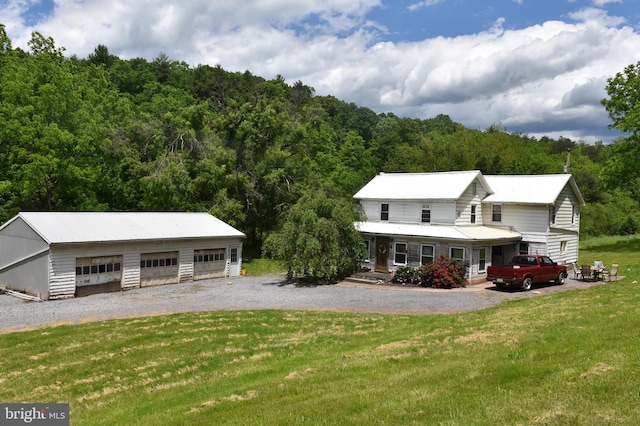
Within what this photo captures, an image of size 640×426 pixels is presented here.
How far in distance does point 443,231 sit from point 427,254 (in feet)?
5.71

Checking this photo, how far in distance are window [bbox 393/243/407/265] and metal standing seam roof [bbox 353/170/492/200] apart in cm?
357

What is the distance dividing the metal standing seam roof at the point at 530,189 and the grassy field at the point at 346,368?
45.3ft

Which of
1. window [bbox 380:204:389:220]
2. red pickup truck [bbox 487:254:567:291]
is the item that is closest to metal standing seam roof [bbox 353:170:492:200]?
window [bbox 380:204:389:220]

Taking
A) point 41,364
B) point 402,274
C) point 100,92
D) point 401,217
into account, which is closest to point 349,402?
point 41,364

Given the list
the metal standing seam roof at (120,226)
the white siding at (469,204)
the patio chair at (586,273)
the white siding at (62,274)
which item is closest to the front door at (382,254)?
the white siding at (469,204)

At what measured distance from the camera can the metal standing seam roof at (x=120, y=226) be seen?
84.5ft

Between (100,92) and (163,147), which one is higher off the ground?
(100,92)

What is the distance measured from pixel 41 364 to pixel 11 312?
388 inches

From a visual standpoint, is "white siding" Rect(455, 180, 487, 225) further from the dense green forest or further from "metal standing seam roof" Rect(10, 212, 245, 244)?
"metal standing seam roof" Rect(10, 212, 245, 244)

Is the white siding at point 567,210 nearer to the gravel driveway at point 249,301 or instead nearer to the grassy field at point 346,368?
the gravel driveway at point 249,301

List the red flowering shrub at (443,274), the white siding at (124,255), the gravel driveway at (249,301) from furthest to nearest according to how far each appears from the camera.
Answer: the red flowering shrub at (443,274), the white siding at (124,255), the gravel driveway at (249,301)

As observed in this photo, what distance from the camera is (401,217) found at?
3444 cm

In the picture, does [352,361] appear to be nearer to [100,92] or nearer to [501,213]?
[501,213]

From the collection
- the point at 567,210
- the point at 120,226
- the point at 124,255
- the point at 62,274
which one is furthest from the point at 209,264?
the point at 567,210
